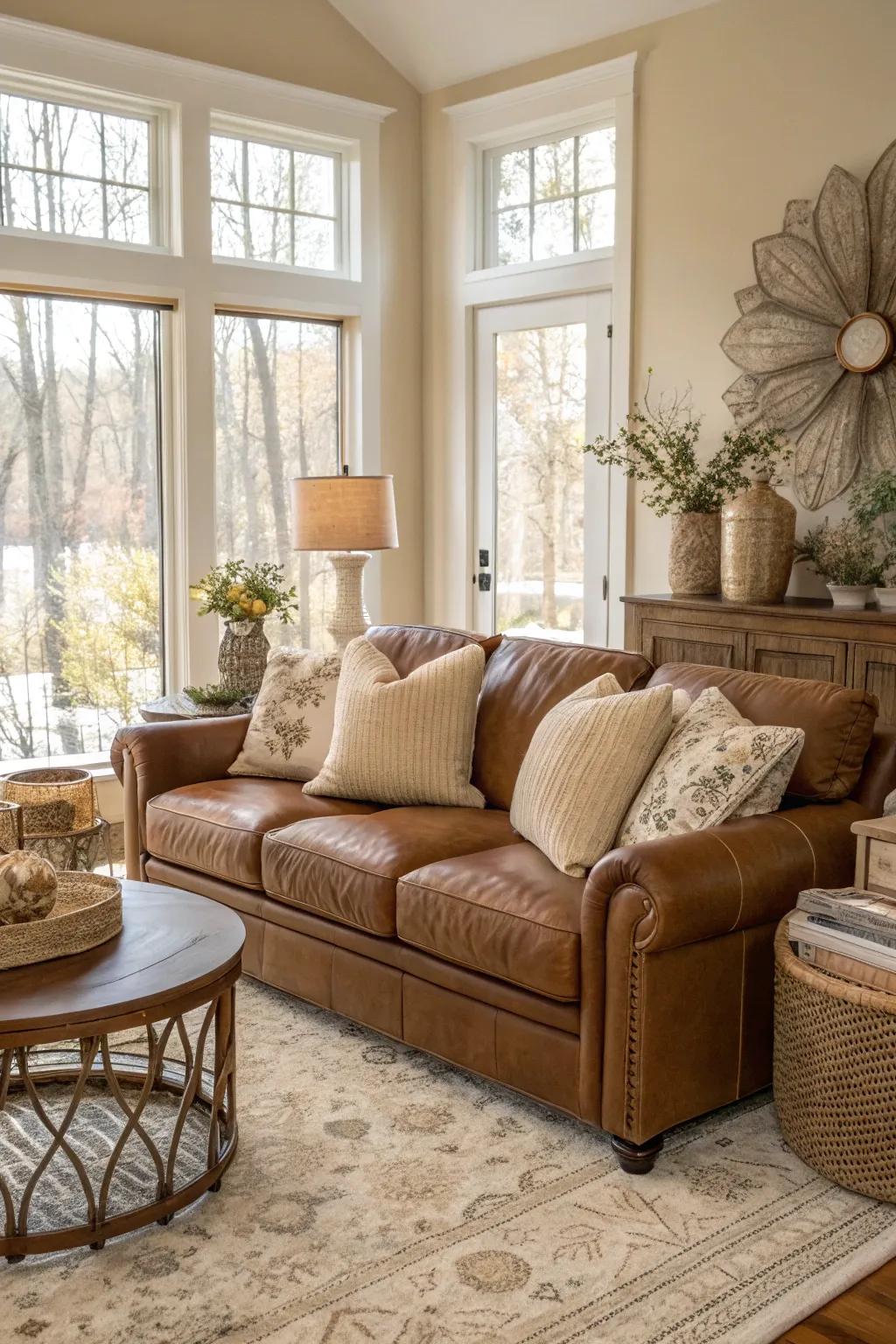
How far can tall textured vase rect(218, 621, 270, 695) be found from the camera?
4.60m

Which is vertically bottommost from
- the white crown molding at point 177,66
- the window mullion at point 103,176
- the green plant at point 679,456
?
the green plant at point 679,456

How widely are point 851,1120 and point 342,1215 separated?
97 centimetres

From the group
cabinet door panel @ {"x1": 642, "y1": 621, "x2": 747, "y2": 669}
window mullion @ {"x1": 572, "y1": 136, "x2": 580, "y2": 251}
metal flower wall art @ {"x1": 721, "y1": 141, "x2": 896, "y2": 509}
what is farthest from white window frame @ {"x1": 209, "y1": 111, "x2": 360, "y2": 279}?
cabinet door panel @ {"x1": 642, "y1": 621, "x2": 747, "y2": 669}

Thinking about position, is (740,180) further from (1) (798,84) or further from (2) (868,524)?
(2) (868,524)

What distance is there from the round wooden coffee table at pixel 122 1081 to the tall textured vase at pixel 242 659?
1719 mm

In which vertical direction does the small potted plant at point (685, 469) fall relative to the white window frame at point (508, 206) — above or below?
below

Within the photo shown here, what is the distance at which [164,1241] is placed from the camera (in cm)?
234

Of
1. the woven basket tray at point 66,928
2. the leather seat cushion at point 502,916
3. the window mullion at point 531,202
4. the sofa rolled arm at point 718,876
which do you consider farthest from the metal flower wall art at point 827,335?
the woven basket tray at point 66,928

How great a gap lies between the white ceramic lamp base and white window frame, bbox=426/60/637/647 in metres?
1.33

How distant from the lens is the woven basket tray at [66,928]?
2.38 metres

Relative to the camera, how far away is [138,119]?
526 cm

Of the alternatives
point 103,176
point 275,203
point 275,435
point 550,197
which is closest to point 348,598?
point 275,435

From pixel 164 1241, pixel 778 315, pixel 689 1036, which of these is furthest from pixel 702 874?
pixel 778 315

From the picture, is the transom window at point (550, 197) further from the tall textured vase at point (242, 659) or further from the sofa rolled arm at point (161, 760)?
the sofa rolled arm at point (161, 760)
